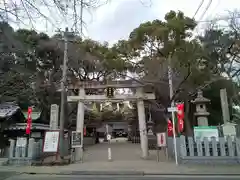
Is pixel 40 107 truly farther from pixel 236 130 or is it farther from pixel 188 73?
pixel 236 130

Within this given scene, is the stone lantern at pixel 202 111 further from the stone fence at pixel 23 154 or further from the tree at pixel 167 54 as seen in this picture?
the stone fence at pixel 23 154

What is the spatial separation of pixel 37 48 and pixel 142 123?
14972mm

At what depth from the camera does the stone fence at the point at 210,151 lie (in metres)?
13.1

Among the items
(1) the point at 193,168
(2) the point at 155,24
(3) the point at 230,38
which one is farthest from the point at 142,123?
(3) the point at 230,38

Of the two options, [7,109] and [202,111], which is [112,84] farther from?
[7,109]

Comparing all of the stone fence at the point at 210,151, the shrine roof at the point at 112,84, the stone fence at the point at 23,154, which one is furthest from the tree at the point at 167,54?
the stone fence at the point at 23,154

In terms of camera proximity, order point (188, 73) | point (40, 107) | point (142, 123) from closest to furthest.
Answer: point (142, 123) → point (188, 73) → point (40, 107)

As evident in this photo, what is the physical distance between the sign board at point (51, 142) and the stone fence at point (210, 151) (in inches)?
276

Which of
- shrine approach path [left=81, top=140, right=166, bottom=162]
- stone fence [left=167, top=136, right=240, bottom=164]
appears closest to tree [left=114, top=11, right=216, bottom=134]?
shrine approach path [left=81, top=140, right=166, bottom=162]

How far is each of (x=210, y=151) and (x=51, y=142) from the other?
888cm

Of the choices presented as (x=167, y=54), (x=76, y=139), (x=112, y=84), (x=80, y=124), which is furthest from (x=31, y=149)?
(x=167, y=54)

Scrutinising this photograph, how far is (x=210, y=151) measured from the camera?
13547 millimetres

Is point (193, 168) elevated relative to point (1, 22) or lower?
lower

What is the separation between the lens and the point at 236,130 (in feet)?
53.6
